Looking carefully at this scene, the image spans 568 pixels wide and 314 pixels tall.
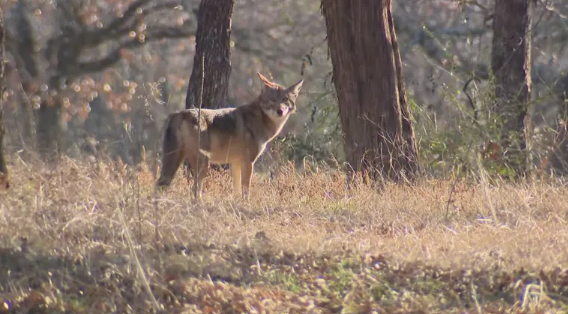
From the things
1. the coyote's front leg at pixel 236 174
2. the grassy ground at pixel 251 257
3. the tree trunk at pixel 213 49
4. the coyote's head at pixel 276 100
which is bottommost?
the coyote's front leg at pixel 236 174

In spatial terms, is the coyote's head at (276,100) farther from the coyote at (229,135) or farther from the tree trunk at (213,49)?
the tree trunk at (213,49)

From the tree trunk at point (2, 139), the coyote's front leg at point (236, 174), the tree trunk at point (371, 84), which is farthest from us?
the coyote's front leg at point (236, 174)

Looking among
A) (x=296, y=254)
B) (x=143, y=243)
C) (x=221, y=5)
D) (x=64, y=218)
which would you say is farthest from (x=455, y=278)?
(x=221, y=5)

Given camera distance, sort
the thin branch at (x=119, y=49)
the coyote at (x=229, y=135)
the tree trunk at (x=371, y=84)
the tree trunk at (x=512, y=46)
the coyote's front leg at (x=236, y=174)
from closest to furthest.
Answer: the coyote at (x=229, y=135), the tree trunk at (x=371, y=84), the coyote's front leg at (x=236, y=174), the tree trunk at (x=512, y=46), the thin branch at (x=119, y=49)

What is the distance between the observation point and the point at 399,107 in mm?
10562

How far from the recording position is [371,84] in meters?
10.5

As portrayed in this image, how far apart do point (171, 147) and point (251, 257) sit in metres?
4.01

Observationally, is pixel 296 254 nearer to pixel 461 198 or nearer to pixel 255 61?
pixel 461 198

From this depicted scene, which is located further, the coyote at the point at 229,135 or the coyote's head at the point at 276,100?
the coyote's head at the point at 276,100

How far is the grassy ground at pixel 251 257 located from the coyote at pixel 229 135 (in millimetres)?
2056

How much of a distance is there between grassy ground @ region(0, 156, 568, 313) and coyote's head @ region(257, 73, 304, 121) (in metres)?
3.48

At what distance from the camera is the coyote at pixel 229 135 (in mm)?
9781

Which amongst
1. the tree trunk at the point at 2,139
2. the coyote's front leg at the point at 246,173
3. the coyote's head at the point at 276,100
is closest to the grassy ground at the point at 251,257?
the tree trunk at the point at 2,139

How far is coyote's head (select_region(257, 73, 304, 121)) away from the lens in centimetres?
1119
